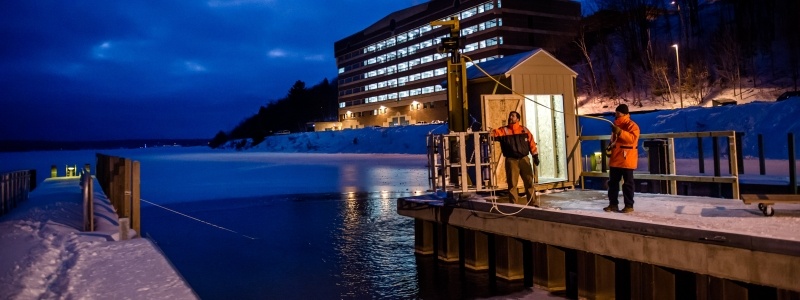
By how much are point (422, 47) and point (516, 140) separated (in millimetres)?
93997

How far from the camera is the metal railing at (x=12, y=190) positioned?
47.1ft

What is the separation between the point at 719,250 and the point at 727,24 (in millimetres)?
66141

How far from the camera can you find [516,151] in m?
9.14

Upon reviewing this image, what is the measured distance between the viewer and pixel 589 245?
7453 millimetres

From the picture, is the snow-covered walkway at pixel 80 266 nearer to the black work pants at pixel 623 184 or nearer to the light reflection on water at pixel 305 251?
the light reflection on water at pixel 305 251

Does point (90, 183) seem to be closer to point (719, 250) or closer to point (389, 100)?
point (719, 250)

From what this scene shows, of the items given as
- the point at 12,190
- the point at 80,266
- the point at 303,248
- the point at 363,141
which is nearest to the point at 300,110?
the point at 363,141

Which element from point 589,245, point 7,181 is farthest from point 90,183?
point 589,245

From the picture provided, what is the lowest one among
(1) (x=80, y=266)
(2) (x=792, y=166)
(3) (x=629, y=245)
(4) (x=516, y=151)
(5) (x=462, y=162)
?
(1) (x=80, y=266)

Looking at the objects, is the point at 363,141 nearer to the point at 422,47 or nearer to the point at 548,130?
the point at 422,47

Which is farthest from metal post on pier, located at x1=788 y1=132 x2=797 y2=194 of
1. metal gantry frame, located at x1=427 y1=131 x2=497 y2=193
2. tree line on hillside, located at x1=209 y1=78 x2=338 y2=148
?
tree line on hillside, located at x1=209 y1=78 x2=338 y2=148

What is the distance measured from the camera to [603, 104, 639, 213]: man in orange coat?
8234 mm

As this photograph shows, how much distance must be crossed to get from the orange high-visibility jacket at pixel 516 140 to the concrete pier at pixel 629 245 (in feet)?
3.05

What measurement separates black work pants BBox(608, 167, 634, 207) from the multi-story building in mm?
56009
